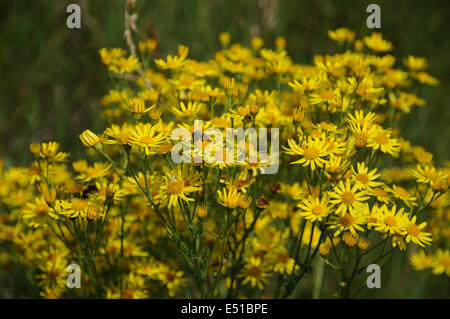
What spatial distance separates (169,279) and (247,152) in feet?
3.26

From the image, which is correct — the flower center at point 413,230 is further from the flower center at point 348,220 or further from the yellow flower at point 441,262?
the yellow flower at point 441,262

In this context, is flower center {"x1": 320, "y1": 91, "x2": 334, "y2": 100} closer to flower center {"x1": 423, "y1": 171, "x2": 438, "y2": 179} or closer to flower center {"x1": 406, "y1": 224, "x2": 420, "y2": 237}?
flower center {"x1": 423, "y1": 171, "x2": 438, "y2": 179}

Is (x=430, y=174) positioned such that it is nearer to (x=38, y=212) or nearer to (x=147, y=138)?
(x=147, y=138)

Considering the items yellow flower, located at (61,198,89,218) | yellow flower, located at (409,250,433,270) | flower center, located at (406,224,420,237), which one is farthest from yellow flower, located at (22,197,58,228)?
yellow flower, located at (409,250,433,270)

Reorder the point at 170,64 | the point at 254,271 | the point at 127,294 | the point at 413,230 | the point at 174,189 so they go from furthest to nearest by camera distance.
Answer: the point at 170,64 → the point at 254,271 → the point at 127,294 → the point at 413,230 → the point at 174,189

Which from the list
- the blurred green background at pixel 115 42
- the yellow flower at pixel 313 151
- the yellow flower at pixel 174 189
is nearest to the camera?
the yellow flower at pixel 174 189

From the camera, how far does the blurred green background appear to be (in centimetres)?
421

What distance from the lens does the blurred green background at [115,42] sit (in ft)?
13.8

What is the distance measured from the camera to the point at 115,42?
371 cm

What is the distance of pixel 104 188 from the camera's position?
7.15 ft

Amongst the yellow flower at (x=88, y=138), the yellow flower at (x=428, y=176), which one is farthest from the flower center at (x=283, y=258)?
the yellow flower at (x=88, y=138)

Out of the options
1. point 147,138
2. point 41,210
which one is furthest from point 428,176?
point 41,210

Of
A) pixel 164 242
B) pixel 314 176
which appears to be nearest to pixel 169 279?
pixel 164 242
